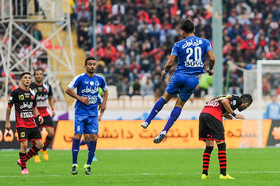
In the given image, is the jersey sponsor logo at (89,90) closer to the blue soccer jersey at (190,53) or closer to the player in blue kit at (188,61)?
the player in blue kit at (188,61)

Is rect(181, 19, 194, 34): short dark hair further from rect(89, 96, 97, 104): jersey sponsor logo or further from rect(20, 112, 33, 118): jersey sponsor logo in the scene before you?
rect(20, 112, 33, 118): jersey sponsor logo

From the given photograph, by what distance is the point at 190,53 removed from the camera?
12398mm

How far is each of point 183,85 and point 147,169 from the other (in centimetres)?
356

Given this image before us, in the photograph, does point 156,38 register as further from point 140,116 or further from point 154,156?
point 154,156

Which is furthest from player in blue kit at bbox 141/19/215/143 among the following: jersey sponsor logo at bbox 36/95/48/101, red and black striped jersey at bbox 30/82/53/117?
jersey sponsor logo at bbox 36/95/48/101

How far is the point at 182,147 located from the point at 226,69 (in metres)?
7.98

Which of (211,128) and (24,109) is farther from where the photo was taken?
(24,109)

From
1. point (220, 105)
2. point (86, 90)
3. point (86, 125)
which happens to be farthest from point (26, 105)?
point (220, 105)

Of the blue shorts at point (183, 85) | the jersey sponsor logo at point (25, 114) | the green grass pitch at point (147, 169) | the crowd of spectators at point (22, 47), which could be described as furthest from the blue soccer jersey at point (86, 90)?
the crowd of spectators at point (22, 47)

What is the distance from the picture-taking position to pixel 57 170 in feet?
50.3

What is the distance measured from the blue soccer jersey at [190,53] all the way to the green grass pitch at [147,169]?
6.60 feet

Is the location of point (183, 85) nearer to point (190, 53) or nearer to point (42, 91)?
point (190, 53)

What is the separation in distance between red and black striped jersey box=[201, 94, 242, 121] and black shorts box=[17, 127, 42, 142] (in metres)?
4.43

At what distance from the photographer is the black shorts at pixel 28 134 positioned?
590 inches
